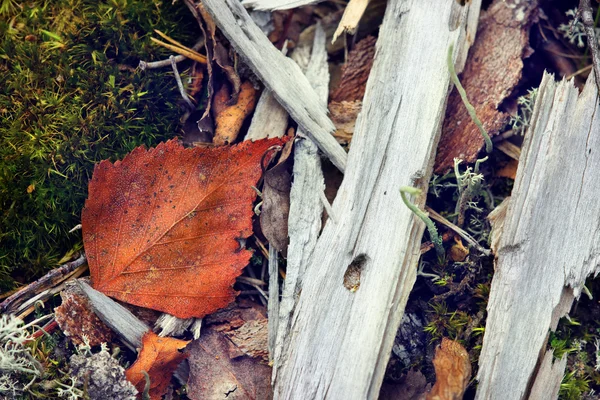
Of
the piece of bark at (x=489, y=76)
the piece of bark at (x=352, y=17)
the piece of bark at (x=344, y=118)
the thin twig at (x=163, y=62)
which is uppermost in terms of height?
the thin twig at (x=163, y=62)

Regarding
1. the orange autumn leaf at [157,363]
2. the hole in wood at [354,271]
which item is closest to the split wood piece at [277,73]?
the hole in wood at [354,271]

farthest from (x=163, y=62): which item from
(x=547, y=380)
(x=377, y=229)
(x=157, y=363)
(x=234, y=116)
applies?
(x=547, y=380)

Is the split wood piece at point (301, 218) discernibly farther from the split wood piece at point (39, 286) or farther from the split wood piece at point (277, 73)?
the split wood piece at point (39, 286)

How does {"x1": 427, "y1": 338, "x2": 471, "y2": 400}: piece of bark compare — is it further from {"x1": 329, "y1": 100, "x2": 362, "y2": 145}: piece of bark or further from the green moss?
the green moss

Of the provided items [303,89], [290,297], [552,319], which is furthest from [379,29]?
[552,319]

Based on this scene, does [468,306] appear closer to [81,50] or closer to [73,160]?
[73,160]

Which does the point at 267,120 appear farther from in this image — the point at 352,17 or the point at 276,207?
the point at 352,17
